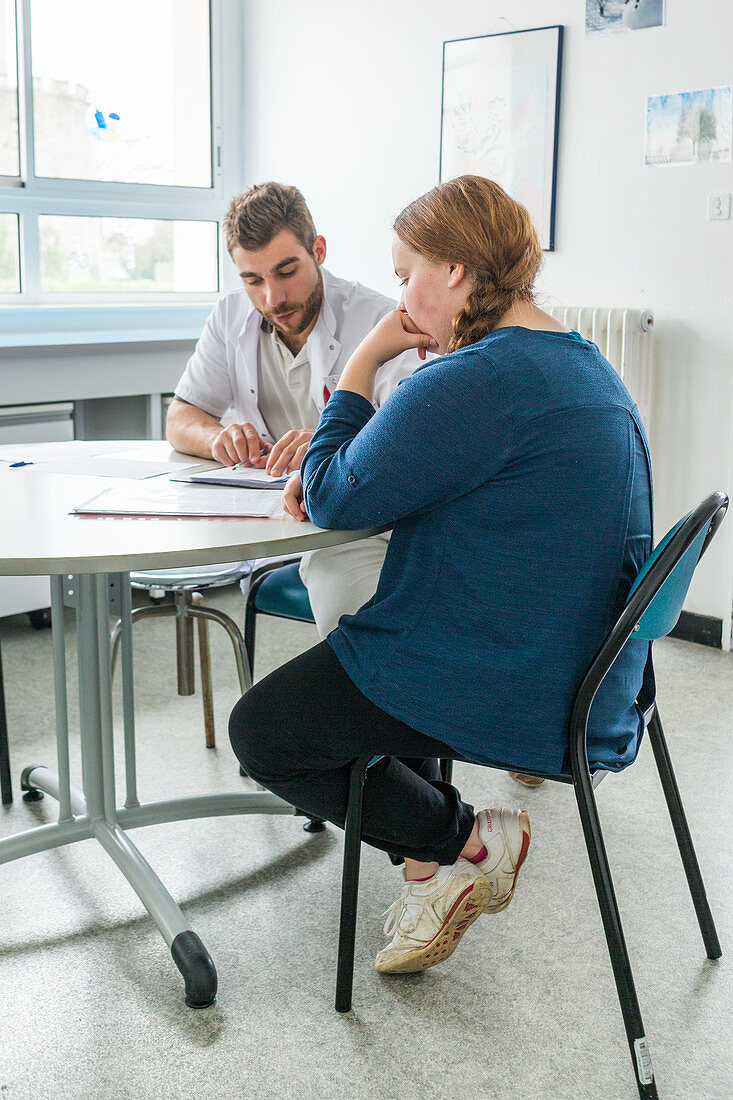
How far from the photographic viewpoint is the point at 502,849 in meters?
1.55

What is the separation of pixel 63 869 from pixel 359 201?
8.99 feet

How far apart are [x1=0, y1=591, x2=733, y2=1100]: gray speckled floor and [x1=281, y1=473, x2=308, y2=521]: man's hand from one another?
680mm

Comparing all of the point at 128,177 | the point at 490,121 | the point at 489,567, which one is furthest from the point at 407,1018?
the point at 128,177

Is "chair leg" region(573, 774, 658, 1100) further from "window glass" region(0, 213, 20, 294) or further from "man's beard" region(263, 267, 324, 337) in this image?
"window glass" region(0, 213, 20, 294)

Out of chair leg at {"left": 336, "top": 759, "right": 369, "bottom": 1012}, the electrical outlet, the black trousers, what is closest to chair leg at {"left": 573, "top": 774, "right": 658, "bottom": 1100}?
the black trousers

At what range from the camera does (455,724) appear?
4.40ft

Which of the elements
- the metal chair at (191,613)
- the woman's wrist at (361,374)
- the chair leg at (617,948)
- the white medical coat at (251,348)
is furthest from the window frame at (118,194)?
the chair leg at (617,948)

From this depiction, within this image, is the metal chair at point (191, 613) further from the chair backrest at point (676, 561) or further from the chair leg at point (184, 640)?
the chair backrest at point (676, 561)

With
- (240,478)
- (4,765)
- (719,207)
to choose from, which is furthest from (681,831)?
(719,207)

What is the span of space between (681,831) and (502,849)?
0.86 ft

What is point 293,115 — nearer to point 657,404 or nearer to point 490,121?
point 490,121

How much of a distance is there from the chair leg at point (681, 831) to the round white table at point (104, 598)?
546 millimetres

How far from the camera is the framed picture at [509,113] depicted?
330cm

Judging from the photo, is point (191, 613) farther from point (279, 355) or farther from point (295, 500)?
point (295, 500)
